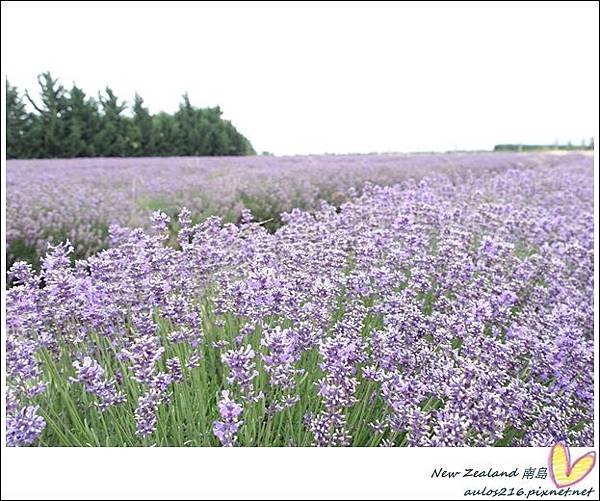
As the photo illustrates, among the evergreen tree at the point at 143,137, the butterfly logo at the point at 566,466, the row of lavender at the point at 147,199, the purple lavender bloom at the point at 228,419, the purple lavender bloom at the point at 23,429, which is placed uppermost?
the evergreen tree at the point at 143,137

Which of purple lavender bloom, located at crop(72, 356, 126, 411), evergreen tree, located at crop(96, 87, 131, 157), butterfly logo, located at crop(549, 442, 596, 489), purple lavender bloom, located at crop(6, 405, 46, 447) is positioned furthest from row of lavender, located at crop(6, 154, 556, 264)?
evergreen tree, located at crop(96, 87, 131, 157)

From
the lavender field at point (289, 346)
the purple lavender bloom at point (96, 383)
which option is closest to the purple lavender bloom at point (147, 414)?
the lavender field at point (289, 346)

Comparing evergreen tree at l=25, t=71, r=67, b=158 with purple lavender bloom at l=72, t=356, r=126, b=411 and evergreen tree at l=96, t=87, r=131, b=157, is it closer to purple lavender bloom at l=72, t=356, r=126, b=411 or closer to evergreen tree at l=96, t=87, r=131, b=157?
evergreen tree at l=96, t=87, r=131, b=157

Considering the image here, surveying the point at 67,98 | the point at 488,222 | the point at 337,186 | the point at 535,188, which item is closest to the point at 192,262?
the point at 488,222

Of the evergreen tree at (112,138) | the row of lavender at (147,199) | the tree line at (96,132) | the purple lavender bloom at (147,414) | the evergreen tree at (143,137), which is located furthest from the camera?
the evergreen tree at (112,138)

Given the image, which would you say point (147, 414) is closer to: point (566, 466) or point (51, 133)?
point (566, 466)

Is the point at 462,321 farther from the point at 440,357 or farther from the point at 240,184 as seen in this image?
the point at 240,184

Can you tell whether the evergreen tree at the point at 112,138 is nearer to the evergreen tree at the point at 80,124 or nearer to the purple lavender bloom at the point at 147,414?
the evergreen tree at the point at 80,124
